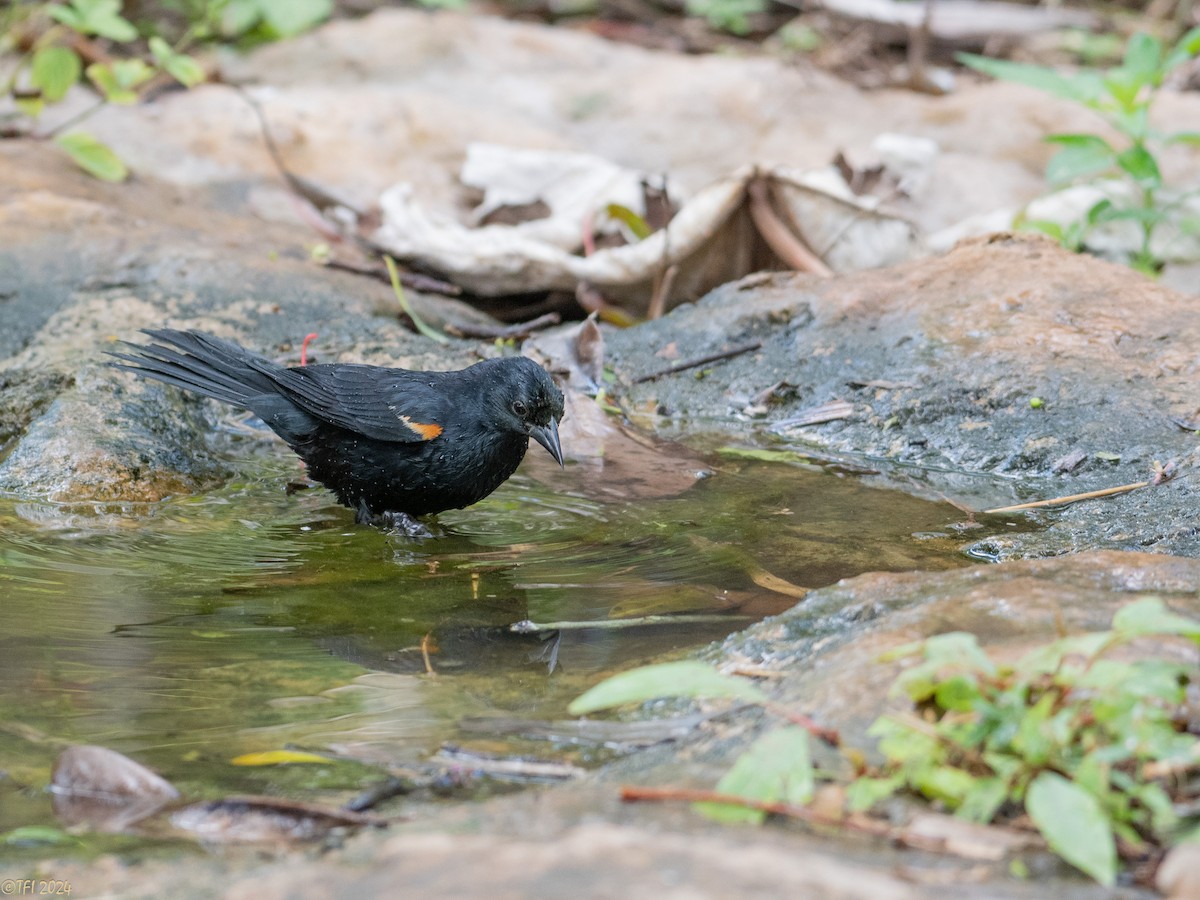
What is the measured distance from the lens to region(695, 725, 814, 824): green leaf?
1.73 metres

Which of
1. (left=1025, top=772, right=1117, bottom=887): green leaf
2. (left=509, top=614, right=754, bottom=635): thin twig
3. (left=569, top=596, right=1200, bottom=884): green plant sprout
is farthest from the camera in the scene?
(left=509, top=614, right=754, bottom=635): thin twig

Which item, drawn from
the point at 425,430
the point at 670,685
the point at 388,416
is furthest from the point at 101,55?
the point at 670,685

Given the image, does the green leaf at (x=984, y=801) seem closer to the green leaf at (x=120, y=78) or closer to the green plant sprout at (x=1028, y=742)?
the green plant sprout at (x=1028, y=742)

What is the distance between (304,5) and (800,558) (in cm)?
512

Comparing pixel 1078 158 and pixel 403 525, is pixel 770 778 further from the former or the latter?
pixel 1078 158

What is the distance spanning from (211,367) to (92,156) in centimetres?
254

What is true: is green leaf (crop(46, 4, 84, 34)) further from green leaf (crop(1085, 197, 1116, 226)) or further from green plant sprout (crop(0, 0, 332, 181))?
green leaf (crop(1085, 197, 1116, 226))

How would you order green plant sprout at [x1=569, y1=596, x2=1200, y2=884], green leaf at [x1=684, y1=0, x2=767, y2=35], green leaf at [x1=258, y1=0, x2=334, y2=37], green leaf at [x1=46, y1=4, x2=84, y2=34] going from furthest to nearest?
green leaf at [x1=684, y1=0, x2=767, y2=35], green leaf at [x1=258, y1=0, x2=334, y2=37], green leaf at [x1=46, y1=4, x2=84, y2=34], green plant sprout at [x1=569, y1=596, x2=1200, y2=884]

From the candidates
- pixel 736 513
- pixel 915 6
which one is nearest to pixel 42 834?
pixel 736 513

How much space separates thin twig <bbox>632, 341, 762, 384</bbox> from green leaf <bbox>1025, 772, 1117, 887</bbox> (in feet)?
12.2

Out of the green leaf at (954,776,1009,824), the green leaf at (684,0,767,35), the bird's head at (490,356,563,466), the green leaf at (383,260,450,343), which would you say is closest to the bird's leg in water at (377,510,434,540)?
the bird's head at (490,356,563,466)

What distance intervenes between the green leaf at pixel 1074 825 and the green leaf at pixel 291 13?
646cm

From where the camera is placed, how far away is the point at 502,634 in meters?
3.03

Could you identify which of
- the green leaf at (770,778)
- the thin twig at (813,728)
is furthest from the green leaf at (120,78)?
the green leaf at (770,778)
